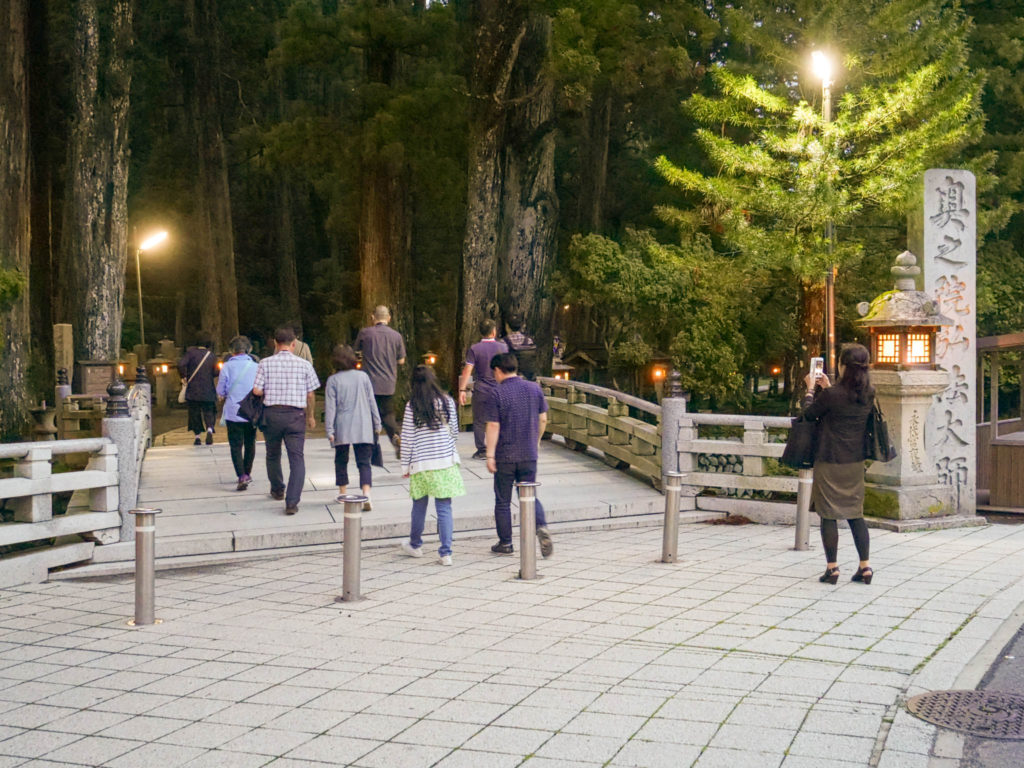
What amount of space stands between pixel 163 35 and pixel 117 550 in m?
29.8

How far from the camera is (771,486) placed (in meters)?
12.0

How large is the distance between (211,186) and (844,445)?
1194 inches

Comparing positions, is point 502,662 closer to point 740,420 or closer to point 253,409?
point 253,409

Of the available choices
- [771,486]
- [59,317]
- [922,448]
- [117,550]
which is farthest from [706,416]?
[59,317]

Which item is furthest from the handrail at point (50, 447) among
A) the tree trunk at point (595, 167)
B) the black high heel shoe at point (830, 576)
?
the tree trunk at point (595, 167)

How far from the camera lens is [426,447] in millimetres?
9320

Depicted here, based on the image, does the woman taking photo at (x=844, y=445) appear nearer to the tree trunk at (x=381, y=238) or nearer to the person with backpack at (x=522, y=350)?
the person with backpack at (x=522, y=350)

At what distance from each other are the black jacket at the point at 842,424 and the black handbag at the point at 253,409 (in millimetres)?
5698

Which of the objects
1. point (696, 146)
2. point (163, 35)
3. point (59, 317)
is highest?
point (163, 35)

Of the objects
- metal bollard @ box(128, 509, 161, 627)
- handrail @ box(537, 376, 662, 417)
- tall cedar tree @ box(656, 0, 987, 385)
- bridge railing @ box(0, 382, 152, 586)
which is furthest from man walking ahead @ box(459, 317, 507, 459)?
tall cedar tree @ box(656, 0, 987, 385)

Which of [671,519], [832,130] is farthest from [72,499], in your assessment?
[832,130]

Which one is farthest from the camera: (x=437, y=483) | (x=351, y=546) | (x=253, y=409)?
(x=253, y=409)

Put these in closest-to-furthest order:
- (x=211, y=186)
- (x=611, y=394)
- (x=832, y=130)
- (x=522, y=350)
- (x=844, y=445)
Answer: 1. (x=844, y=445)
2. (x=522, y=350)
3. (x=611, y=394)
4. (x=832, y=130)
5. (x=211, y=186)

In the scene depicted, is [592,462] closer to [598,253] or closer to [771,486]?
[771,486]
